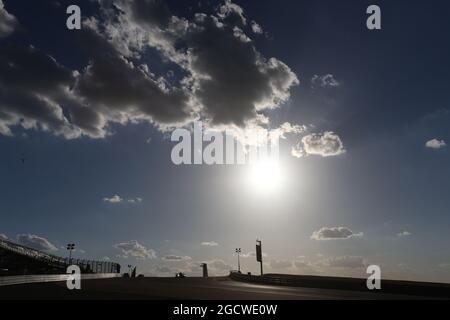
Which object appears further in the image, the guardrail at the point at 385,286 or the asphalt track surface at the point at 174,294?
the guardrail at the point at 385,286

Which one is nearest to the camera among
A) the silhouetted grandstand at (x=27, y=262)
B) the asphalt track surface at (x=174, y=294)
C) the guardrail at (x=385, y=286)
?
the asphalt track surface at (x=174, y=294)

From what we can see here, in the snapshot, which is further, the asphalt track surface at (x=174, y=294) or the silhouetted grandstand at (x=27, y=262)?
the silhouetted grandstand at (x=27, y=262)

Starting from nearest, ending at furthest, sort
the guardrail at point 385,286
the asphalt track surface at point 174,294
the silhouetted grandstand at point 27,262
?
1. the asphalt track surface at point 174,294
2. the guardrail at point 385,286
3. the silhouetted grandstand at point 27,262

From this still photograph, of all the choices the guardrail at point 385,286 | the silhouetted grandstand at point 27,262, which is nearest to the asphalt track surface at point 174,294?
the guardrail at point 385,286

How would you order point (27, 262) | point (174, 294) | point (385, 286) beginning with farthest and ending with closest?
point (27, 262)
point (385, 286)
point (174, 294)

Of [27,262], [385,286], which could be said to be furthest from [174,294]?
[27,262]

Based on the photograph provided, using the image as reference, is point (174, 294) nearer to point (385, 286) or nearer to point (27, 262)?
point (385, 286)

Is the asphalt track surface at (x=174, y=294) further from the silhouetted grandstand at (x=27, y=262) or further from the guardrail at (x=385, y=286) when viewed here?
the silhouetted grandstand at (x=27, y=262)

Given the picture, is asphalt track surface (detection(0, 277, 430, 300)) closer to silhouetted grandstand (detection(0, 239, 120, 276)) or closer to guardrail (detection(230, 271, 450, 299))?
guardrail (detection(230, 271, 450, 299))
